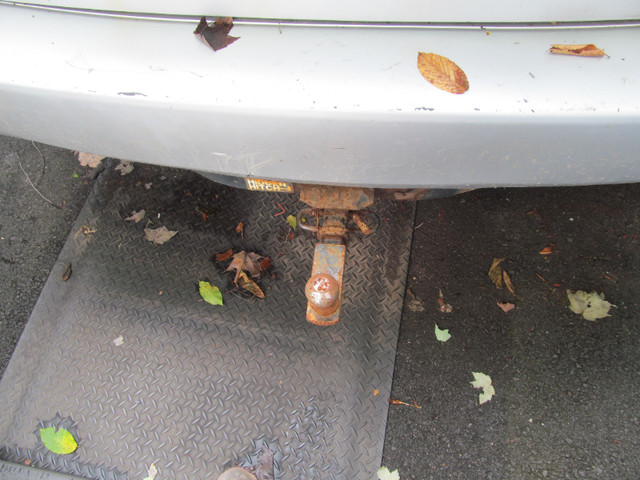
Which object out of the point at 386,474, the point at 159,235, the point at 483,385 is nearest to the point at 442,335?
the point at 483,385

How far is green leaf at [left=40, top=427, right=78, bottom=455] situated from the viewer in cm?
191

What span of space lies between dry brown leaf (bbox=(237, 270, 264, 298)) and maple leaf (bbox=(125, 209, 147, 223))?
0.72 meters

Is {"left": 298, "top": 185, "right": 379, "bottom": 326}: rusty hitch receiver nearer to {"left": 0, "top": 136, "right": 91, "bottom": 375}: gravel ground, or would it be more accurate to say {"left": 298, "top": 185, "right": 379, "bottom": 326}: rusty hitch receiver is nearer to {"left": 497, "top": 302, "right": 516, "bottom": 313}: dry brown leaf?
{"left": 497, "top": 302, "right": 516, "bottom": 313}: dry brown leaf

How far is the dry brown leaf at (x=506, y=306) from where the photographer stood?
2.15m

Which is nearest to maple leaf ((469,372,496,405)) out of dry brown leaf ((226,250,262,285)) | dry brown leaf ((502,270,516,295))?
dry brown leaf ((502,270,516,295))

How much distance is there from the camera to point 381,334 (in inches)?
83.1

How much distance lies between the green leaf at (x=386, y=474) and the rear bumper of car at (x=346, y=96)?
4.02 feet

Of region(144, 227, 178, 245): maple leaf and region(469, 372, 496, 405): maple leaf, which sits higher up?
region(144, 227, 178, 245): maple leaf

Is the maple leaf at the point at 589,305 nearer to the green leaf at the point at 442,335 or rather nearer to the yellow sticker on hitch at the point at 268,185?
the green leaf at the point at 442,335

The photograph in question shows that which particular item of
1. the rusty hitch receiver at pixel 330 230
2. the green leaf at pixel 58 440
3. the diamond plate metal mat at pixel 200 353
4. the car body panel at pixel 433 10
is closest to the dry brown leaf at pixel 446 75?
the car body panel at pixel 433 10

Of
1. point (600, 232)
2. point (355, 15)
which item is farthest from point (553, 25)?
point (600, 232)

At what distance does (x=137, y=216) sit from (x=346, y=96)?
177 cm

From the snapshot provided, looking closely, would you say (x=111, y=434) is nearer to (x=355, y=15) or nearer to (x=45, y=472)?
(x=45, y=472)

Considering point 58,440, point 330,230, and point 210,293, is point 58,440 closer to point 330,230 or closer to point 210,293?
point 210,293
